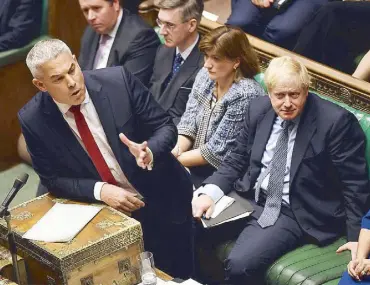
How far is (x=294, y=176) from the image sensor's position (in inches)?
137

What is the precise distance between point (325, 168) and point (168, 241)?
758 mm

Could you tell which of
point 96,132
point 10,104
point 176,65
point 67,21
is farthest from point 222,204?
point 67,21

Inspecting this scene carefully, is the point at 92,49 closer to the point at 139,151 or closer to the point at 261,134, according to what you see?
the point at 261,134

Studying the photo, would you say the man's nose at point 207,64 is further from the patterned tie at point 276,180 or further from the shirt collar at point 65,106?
the shirt collar at point 65,106

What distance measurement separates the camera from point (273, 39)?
4.50 metres

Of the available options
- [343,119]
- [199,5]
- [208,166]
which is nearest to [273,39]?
[199,5]

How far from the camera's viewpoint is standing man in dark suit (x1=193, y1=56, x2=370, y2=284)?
3.38m

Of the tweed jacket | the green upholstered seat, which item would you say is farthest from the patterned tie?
the green upholstered seat

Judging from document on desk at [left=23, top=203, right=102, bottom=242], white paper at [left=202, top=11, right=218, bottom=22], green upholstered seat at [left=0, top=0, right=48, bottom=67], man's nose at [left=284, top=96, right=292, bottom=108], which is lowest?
green upholstered seat at [left=0, top=0, right=48, bottom=67]

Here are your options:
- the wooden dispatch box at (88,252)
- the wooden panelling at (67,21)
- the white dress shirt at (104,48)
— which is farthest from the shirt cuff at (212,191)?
the wooden panelling at (67,21)

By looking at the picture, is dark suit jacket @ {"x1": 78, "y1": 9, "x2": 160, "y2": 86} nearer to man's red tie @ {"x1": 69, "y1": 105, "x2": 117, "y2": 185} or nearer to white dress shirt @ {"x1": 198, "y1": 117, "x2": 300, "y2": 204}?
white dress shirt @ {"x1": 198, "y1": 117, "x2": 300, "y2": 204}

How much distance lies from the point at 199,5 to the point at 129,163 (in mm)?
1189

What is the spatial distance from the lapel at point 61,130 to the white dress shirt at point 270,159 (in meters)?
0.59

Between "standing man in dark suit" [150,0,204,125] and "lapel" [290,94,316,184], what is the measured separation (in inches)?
32.2
